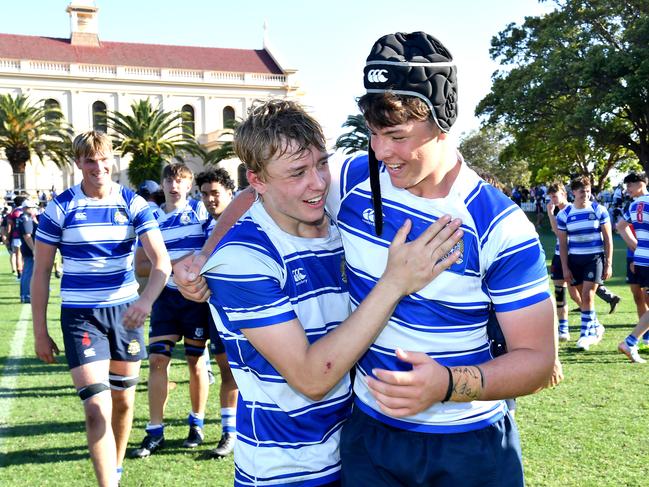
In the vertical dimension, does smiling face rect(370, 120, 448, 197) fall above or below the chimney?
below

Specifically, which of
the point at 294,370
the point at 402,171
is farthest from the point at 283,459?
the point at 402,171

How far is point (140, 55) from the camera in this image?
236 ft

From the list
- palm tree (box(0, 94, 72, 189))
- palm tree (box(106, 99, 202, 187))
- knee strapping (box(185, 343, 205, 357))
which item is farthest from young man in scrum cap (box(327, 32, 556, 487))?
palm tree (box(106, 99, 202, 187))

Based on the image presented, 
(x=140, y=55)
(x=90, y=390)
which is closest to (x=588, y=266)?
(x=90, y=390)

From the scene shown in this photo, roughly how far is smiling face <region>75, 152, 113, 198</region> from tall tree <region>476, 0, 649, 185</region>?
2978 centimetres

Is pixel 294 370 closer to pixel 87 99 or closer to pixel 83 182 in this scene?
pixel 83 182

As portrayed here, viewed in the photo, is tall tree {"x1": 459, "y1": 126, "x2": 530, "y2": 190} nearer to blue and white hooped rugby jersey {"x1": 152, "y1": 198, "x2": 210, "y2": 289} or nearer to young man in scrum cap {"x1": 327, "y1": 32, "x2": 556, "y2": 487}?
blue and white hooped rugby jersey {"x1": 152, "y1": 198, "x2": 210, "y2": 289}

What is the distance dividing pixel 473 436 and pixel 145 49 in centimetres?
7627

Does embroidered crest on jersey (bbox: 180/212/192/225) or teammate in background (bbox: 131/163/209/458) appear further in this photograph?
embroidered crest on jersey (bbox: 180/212/192/225)

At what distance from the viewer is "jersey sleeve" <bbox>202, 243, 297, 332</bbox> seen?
220cm

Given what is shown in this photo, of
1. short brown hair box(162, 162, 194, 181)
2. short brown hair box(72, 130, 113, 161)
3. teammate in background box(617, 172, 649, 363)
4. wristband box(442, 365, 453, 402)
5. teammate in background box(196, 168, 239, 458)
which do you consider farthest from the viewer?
teammate in background box(617, 172, 649, 363)

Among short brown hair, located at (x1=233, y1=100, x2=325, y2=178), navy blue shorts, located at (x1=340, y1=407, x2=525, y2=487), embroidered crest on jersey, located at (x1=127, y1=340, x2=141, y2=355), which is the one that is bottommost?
embroidered crest on jersey, located at (x1=127, y1=340, x2=141, y2=355)

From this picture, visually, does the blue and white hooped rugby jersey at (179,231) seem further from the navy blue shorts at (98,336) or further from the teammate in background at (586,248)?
the teammate in background at (586,248)

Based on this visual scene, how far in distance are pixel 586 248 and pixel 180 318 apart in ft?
19.5
